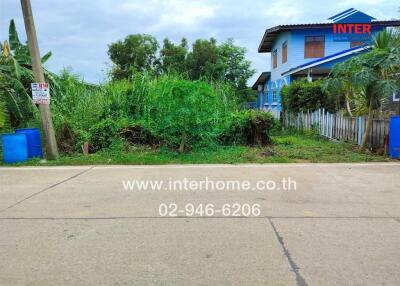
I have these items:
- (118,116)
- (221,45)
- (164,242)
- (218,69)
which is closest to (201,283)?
(164,242)

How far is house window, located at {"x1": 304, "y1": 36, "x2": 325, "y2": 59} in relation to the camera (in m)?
25.9

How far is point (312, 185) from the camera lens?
7.49 meters

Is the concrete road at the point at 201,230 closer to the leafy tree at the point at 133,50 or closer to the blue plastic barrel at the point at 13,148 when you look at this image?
the blue plastic barrel at the point at 13,148

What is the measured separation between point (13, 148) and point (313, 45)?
71.0ft

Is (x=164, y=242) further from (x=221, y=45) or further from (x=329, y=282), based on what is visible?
(x=221, y=45)

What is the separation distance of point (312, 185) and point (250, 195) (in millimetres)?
1559

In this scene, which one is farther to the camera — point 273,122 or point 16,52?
point 16,52

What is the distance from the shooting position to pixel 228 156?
35.2 ft

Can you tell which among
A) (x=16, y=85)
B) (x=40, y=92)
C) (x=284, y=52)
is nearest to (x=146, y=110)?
(x=40, y=92)

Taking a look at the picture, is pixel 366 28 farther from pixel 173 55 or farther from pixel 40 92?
pixel 40 92

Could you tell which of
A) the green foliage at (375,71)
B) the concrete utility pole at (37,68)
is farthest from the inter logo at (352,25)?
the concrete utility pole at (37,68)

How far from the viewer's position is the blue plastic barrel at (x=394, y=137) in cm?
1021

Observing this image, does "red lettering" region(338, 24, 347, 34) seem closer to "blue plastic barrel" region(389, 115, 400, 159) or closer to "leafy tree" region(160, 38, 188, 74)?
"leafy tree" region(160, 38, 188, 74)

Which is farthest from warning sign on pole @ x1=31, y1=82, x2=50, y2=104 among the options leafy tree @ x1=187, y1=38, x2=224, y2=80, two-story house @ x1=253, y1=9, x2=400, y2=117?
leafy tree @ x1=187, y1=38, x2=224, y2=80
